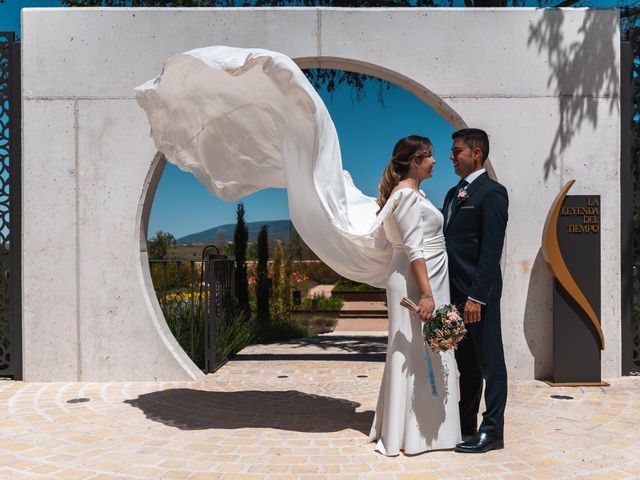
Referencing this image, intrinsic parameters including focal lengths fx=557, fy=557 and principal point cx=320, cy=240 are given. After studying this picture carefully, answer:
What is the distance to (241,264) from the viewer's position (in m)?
10.8

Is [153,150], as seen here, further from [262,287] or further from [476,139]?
[262,287]

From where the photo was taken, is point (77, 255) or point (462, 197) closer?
point (462, 197)

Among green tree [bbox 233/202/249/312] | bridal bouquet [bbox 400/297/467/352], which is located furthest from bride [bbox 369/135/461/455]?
green tree [bbox 233/202/249/312]

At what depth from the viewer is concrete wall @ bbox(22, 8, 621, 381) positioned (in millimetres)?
6250

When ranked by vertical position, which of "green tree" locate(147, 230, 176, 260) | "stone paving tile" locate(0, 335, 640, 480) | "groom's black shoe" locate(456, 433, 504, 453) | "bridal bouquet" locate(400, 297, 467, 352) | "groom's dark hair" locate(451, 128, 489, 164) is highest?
"groom's dark hair" locate(451, 128, 489, 164)

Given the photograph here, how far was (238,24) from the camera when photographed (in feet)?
20.7

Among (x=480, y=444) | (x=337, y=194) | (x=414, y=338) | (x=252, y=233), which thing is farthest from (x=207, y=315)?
(x=252, y=233)

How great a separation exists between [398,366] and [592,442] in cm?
165

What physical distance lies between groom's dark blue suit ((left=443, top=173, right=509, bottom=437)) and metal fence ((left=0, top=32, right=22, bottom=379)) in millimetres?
4939

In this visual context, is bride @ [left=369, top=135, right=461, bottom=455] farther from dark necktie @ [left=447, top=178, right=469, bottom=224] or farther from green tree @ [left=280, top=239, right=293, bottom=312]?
green tree @ [left=280, top=239, right=293, bottom=312]

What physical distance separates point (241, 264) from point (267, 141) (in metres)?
6.19

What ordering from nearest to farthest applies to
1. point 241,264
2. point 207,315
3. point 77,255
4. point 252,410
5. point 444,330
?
point 444,330 → point 252,410 → point 77,255 → point 207,315 → point 241,264

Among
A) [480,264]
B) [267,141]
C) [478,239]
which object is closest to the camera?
[480,264]

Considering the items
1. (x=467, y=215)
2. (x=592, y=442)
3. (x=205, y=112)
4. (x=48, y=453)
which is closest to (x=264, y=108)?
(x=205, y=112)
